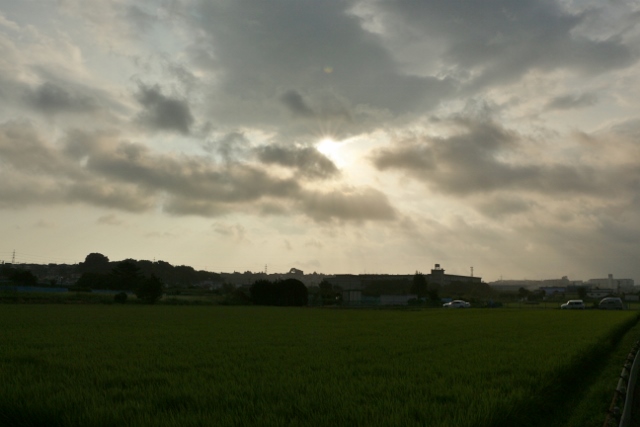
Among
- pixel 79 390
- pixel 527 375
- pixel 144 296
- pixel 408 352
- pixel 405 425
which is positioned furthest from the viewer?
pixel 144 296

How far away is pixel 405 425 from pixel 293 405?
203 cm

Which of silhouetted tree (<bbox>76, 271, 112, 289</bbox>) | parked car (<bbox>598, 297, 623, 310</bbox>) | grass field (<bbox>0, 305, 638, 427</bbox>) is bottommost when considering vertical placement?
grass field (<bbox>0, 305, 638, 427</bbox>)

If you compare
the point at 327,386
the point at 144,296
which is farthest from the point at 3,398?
the point at 144,296

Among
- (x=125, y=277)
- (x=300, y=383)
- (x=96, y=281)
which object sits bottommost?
(x=300, y=383)

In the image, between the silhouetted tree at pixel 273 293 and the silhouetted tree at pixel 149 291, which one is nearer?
the silhouetted tree at pixel 149 291

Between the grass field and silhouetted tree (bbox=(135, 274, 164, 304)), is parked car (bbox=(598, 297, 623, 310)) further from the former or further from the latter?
the grass field

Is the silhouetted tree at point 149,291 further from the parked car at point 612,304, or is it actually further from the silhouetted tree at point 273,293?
the parked car at point 612,304

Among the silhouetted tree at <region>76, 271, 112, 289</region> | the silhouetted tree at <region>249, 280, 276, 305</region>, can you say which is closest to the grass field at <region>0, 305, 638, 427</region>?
the silhouetted tree at <region>249, 280, 276, 305</region>

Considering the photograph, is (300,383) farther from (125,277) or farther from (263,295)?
(125,277)

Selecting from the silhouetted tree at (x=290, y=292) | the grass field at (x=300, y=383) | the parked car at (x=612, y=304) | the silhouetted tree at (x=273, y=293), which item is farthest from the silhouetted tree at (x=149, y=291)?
the parked car at (x=612, y=304)

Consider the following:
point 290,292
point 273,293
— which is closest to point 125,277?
point 273,293

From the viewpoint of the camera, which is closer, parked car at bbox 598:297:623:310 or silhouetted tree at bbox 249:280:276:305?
parked car at bbox 598:297:623:310

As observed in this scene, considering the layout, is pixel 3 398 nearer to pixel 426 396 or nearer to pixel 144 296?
pixel 426 396

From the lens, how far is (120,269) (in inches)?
4975
